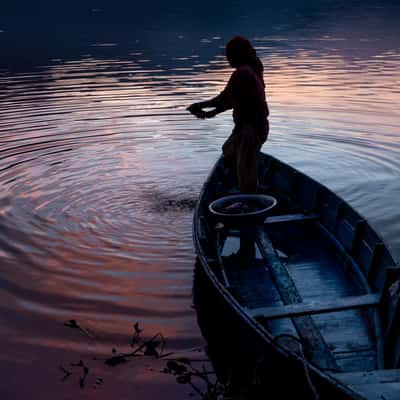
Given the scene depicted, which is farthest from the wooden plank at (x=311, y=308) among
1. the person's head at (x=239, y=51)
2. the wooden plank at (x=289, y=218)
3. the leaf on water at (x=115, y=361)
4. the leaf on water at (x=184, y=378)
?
the person's head at (x=239, y=51)

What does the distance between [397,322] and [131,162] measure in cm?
1059

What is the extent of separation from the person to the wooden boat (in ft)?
2.77

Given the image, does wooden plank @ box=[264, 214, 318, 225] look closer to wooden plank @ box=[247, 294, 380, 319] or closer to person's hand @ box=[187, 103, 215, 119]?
person's hand @ box=[187, 103, 215, 119]

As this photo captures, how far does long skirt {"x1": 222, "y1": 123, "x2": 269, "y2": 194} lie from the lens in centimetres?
866

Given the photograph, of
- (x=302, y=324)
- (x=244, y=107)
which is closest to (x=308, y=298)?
(x=302, y=324)

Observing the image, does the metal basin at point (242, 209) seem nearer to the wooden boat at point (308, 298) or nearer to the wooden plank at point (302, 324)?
the wooden boat at point (308, 298)

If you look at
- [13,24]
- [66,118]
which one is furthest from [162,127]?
[13,24]

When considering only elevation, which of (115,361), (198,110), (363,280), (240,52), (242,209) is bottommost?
(115,361)

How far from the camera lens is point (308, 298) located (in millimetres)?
6941

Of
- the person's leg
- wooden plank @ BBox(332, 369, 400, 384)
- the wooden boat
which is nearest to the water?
A: the wooden boat

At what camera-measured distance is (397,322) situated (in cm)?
527

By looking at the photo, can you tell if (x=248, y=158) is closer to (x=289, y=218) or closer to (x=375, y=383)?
(x=289, y=218)

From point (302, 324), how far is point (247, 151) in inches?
139

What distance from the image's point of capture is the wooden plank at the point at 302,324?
536cm
